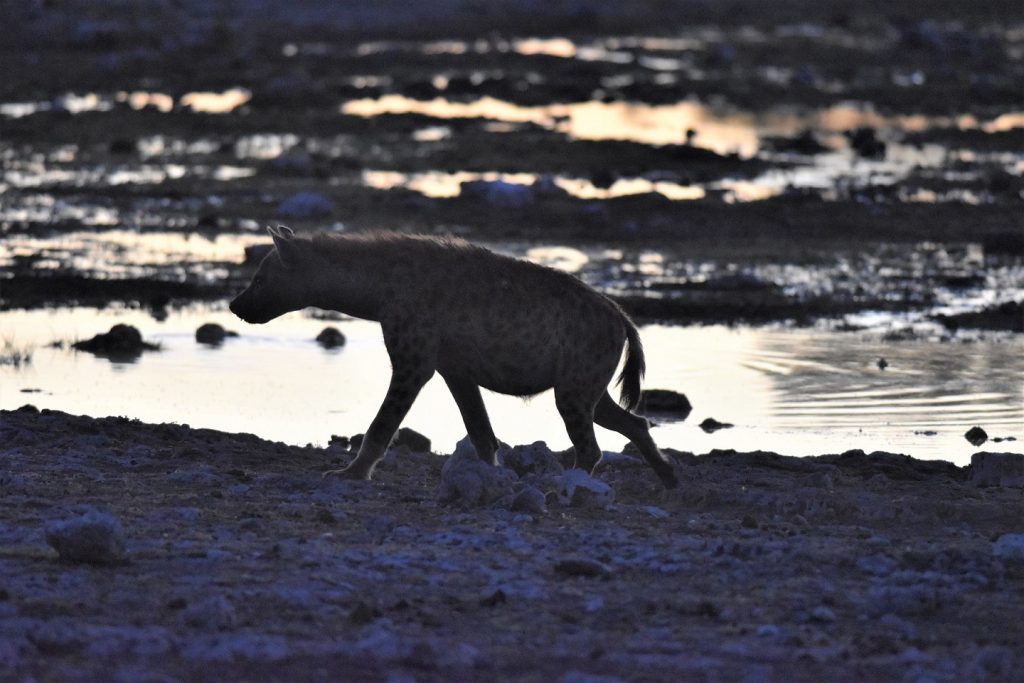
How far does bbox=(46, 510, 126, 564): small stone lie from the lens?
6555mm

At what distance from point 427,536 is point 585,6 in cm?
4654

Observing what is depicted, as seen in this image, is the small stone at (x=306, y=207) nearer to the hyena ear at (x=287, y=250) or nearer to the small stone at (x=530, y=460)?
the hyena ear at (x=287, y=250)

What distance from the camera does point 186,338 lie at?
45.7 feet

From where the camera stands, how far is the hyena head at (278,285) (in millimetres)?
9109

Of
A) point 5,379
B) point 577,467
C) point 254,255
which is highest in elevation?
point 254,255

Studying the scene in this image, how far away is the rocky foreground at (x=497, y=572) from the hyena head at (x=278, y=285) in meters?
0.72

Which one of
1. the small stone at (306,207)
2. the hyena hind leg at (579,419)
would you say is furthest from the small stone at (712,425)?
the small stone at (306,207)

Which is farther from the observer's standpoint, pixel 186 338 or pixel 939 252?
pixel 939 252

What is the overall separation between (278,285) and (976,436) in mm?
4030

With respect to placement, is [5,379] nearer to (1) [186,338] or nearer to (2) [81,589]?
(1) [186,338]

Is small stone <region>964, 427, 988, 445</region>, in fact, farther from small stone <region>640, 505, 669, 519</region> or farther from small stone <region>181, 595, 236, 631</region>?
small stone <region>181, 595, 236, 631</region>

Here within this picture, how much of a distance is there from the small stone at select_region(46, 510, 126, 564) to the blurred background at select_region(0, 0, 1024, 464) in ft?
13.1

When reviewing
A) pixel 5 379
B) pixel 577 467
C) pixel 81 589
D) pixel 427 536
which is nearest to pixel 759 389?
pixel 577 467

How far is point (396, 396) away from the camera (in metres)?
8.79
